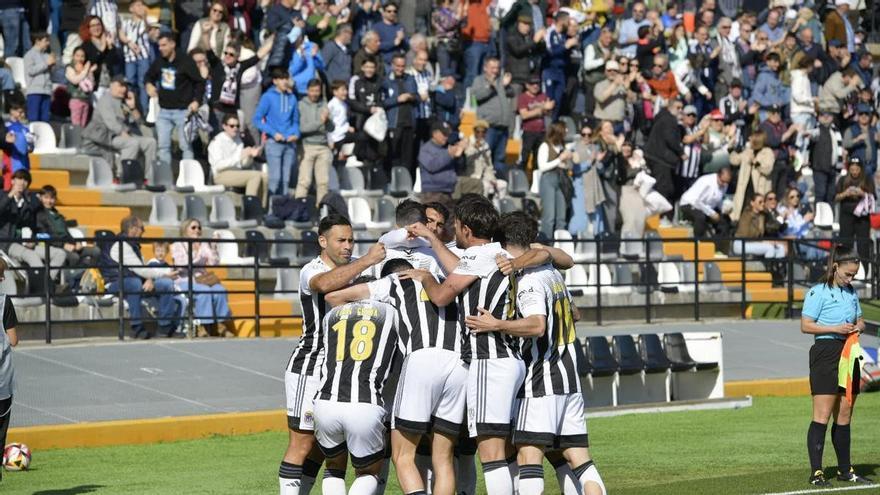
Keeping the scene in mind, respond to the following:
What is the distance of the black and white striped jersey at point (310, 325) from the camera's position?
10.4 m

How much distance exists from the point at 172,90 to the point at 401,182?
381cm

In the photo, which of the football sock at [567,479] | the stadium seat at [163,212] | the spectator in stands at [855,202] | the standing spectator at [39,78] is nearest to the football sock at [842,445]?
the football sock at [567,479]

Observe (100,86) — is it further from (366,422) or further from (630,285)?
(366,422)

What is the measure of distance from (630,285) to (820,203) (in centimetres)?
774

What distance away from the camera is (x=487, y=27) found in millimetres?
28969

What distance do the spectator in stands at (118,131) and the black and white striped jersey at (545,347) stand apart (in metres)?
13.6

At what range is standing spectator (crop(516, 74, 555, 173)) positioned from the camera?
89.5 ft

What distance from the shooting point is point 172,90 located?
2394 centimetres

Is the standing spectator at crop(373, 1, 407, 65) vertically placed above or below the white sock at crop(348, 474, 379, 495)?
above

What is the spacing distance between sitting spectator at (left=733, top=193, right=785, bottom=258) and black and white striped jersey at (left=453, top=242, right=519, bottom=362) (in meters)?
17.5

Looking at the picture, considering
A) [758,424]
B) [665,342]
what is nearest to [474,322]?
[758,424]

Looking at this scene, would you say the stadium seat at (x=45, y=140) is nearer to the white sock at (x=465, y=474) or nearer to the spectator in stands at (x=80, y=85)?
the spectator in stands at (x=80, y=85)

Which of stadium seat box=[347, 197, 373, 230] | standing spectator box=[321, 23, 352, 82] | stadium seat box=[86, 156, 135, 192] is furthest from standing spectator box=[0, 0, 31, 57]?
A: stadium seat box=[347, 197, 373, 230]

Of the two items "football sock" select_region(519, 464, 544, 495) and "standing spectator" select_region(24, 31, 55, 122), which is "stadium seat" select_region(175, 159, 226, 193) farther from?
"football sock" select_region(519, 464, 544, 495)
